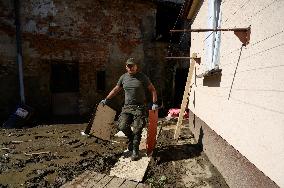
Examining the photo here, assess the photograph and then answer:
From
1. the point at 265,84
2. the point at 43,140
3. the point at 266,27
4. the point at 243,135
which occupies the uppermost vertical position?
the point at 266,27

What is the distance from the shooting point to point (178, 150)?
625 cm

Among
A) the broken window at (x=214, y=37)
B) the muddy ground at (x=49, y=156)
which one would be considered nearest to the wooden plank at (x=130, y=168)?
the muddy ground at (x=49, y=156)

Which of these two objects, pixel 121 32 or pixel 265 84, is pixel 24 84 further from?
pixel 265 84

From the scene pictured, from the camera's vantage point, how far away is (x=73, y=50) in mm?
10680

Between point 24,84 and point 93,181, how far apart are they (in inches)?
270

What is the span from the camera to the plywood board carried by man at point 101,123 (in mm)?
5773

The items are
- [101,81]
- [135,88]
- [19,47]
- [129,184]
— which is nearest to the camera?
[129,184]

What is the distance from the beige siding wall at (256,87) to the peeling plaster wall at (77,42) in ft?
→ 22.8

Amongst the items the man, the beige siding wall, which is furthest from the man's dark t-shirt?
the beige siding wall

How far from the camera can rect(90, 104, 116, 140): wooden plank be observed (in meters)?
5.82

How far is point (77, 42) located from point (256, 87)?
28.4 ft

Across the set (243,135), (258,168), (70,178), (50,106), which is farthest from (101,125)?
(50,106)

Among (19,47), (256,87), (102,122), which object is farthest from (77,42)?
(256,87)

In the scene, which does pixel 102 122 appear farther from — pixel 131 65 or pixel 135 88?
pixel 131 65
